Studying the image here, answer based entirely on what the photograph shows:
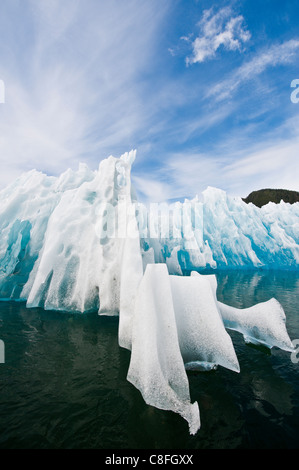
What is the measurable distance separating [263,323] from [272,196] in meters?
151

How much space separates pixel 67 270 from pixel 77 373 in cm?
612

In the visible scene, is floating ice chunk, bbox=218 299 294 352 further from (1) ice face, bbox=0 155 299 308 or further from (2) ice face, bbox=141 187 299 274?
(2) ice face, bbox=141 187 299 274

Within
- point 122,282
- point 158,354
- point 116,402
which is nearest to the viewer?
point 158,354

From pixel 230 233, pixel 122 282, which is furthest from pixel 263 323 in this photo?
pixel 230 233

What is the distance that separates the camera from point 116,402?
4.73 meters

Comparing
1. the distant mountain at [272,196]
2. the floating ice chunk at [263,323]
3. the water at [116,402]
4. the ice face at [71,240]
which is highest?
the distant mountain at [272,196]

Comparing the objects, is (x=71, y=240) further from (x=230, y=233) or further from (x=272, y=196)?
(x=272, y=196)

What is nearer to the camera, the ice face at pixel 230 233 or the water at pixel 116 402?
the water at pixel 116 402

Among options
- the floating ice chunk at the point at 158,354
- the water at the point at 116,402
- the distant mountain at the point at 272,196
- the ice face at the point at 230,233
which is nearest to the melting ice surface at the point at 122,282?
the floating ice chunk at the point at 158,354

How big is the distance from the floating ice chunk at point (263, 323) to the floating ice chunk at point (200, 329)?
1.88 metres

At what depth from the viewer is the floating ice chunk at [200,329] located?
5410mm

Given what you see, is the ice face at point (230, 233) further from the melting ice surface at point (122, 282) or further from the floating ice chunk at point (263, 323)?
the floating ice chunk at point (263, 323)

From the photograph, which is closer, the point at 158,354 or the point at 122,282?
the point at 158,354
